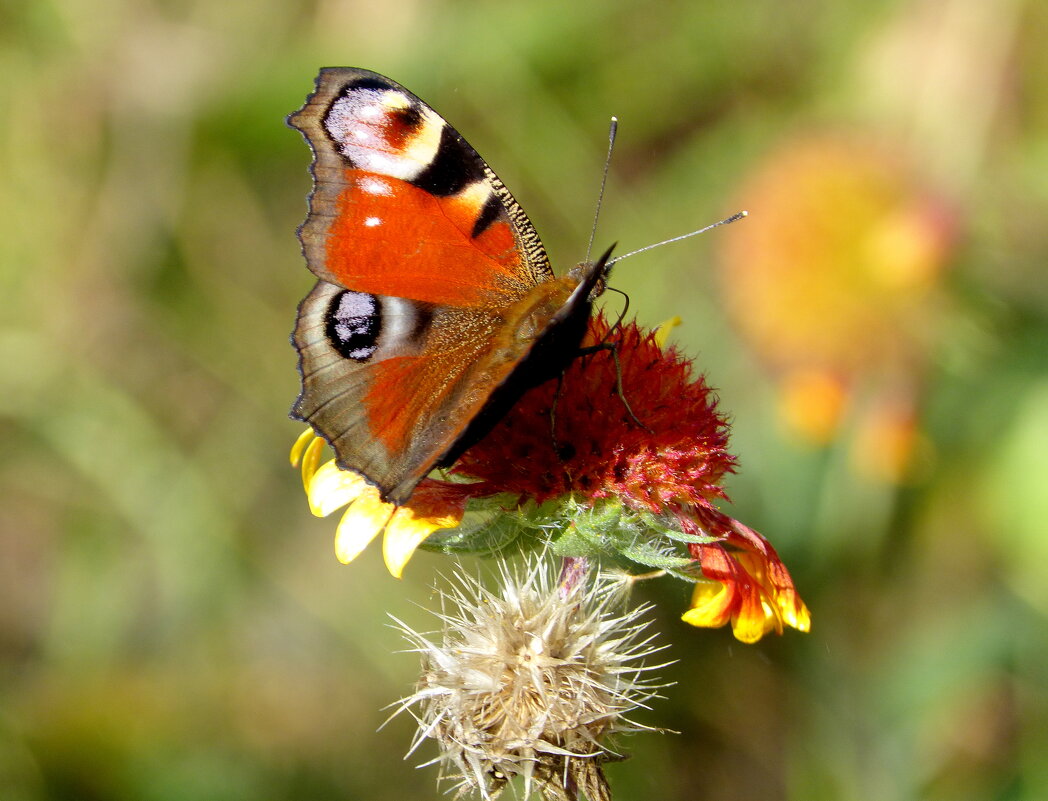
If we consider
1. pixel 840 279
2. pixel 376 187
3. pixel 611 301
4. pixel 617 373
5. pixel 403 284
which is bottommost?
pixel 611 301

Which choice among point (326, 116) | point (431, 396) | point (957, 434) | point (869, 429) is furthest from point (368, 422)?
point (957, 434)

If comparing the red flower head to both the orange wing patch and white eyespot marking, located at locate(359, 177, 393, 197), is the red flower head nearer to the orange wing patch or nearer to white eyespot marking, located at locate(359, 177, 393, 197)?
the orange wing patch

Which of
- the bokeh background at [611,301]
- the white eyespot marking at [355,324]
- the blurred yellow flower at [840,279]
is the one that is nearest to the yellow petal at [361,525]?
the white eyespot marking at [355,324]

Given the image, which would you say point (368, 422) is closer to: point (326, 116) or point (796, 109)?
point (326, 116)

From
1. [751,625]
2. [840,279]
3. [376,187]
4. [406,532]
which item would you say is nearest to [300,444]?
[406,532]

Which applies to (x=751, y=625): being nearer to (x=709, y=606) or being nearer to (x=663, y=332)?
(x=709, y=606)

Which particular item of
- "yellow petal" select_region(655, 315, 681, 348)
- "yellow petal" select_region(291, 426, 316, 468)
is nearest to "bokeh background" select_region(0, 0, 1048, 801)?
"yellow petal" select_region(655, 315, 681, 348)
